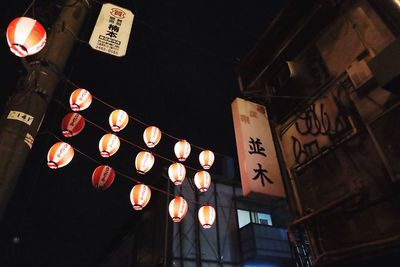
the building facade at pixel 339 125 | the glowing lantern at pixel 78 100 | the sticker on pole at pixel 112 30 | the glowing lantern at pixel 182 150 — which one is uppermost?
the sticker on pole at pixel 112 30

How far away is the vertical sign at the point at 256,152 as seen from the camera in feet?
25.1

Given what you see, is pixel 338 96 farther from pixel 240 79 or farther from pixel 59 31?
pixel 59 31

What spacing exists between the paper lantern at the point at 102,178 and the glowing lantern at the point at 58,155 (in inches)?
72.4

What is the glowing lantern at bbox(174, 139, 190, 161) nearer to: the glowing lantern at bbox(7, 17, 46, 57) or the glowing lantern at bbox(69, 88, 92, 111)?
the glowing lantern at bbox(69, 88, 92, 111)

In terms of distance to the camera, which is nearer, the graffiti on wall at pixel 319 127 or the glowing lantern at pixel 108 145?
the graffiti on wall at pixel 319 127

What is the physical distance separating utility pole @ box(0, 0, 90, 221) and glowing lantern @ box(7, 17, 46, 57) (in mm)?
900

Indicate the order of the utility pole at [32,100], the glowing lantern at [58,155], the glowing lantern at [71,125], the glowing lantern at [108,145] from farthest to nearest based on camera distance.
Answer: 1. the glowing lantern at [108,145]
2. the glowing lantern at [71,125]
3. the glowing lantern at [58,155]
4. the utility pole at [32,100]

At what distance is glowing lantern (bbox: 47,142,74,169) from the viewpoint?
9147 mm

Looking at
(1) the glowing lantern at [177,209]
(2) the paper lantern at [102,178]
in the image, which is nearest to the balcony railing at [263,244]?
(1) the glowing lantern at [177,209]

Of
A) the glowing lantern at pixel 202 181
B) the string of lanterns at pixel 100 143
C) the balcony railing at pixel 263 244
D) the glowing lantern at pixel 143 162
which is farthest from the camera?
the balcony railing at pixel 263 244

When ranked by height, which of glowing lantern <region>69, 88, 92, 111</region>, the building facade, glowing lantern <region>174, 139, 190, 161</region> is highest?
glowing lantern <region>174, 139, 190, 161</region>

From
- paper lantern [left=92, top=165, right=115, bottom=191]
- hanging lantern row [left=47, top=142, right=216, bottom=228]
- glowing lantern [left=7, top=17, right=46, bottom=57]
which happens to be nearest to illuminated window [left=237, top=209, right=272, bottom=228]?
hanging lantern row [left=47, top=142, right=216, bottom=228]

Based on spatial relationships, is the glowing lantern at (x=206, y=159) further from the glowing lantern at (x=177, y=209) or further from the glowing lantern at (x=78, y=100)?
the glowing lantern at (x=78, y=100)

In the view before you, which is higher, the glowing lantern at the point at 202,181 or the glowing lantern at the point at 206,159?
the glowing lantern at the point at 206,159
